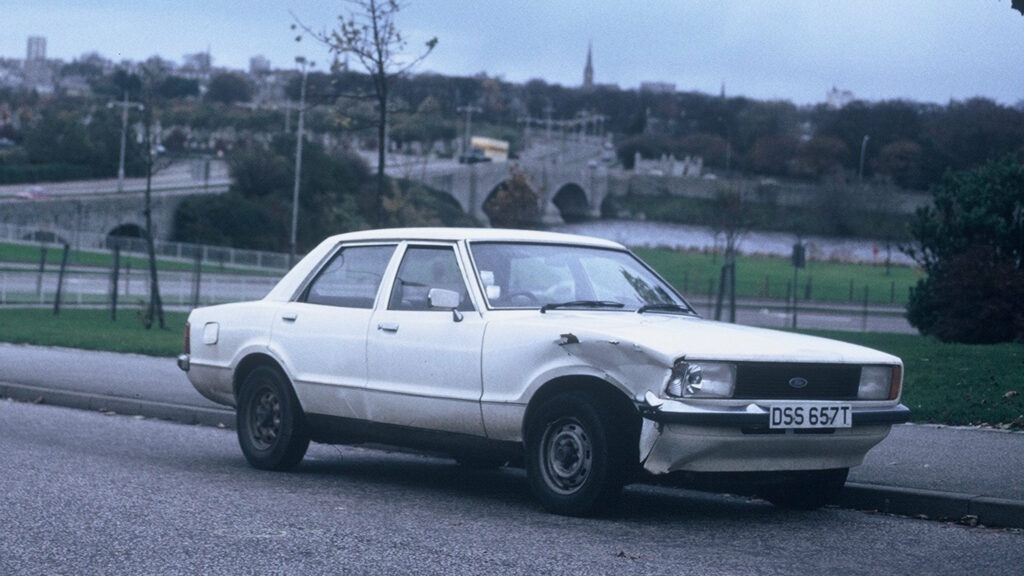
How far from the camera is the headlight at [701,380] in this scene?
23.9 ft

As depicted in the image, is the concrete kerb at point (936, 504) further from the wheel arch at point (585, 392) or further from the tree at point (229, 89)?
the tree at point (229, 89)

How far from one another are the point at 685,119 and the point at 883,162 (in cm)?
3840

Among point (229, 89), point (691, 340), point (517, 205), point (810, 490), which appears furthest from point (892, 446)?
point (229, 89)

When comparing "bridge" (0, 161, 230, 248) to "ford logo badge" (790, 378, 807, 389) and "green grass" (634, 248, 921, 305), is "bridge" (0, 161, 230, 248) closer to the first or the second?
"green grass" (634, 248, 921, 305)

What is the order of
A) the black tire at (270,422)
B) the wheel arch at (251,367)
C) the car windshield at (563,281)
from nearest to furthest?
the car windshield at (563,281) < the black tire at (270,422) < the wheel arch at (251,367)

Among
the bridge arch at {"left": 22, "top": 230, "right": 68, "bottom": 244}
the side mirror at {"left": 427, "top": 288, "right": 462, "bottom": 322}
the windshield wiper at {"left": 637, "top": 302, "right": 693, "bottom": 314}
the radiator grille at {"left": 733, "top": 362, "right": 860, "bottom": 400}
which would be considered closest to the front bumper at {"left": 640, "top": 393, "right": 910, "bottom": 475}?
the radiator grille at {"left": 733, "top": 362, "right": 860, "bottom": 400}

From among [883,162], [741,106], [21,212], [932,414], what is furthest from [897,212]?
[932,414]

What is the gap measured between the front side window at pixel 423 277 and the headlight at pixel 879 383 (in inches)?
93.9

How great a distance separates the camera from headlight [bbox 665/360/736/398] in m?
7.28

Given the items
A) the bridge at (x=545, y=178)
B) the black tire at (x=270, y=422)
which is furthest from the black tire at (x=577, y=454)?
the bridge at (x=545, y=178)

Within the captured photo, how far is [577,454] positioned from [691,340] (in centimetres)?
85

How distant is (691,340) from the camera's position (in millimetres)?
7520

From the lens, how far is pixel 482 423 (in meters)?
8.20

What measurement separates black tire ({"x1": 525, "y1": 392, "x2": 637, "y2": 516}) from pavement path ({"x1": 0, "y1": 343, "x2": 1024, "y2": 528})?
71.1 inches
